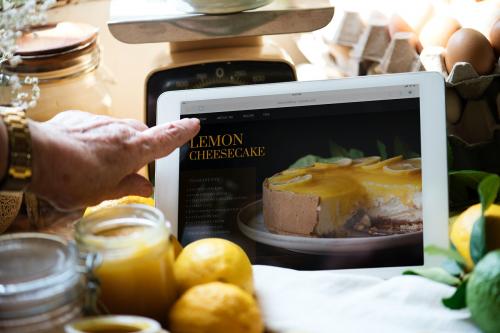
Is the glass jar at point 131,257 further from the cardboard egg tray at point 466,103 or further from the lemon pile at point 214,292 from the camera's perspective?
the cardboard egg tray at point 466,103

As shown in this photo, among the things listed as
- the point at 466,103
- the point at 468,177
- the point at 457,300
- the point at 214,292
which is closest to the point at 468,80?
the point at 466,103

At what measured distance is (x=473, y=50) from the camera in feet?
3.18

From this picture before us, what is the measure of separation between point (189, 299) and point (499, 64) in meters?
0.58

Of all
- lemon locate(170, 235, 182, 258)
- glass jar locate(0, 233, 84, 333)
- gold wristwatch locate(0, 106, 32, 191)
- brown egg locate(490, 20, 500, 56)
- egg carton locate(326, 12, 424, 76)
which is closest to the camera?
glass jar locate(0, 233, 84, 333)

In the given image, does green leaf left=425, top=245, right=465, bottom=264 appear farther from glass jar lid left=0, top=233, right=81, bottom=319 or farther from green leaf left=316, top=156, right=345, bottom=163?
glass jar lid left=0, top=233, right=81, bottom=319

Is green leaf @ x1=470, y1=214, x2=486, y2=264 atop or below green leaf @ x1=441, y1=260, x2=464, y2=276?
atop

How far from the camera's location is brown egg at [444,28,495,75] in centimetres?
97

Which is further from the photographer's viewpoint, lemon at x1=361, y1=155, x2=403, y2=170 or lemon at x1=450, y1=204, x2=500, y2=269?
lemon at x1=361, y1=155, x2=403, y2=170

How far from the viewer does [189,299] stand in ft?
2.11

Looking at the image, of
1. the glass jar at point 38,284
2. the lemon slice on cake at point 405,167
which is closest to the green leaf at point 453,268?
the lemon slice on cake at point 405,167

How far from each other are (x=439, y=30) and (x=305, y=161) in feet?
1.25

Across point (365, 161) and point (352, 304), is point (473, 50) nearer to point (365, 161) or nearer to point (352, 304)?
point (365, 161)

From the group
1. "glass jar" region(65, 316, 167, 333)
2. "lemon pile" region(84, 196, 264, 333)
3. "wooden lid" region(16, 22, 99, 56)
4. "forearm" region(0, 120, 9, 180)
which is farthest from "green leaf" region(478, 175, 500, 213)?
"wooden lid" region(16, 22, 99, 56)

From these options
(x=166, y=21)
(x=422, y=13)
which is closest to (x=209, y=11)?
(x=166, y=21)
